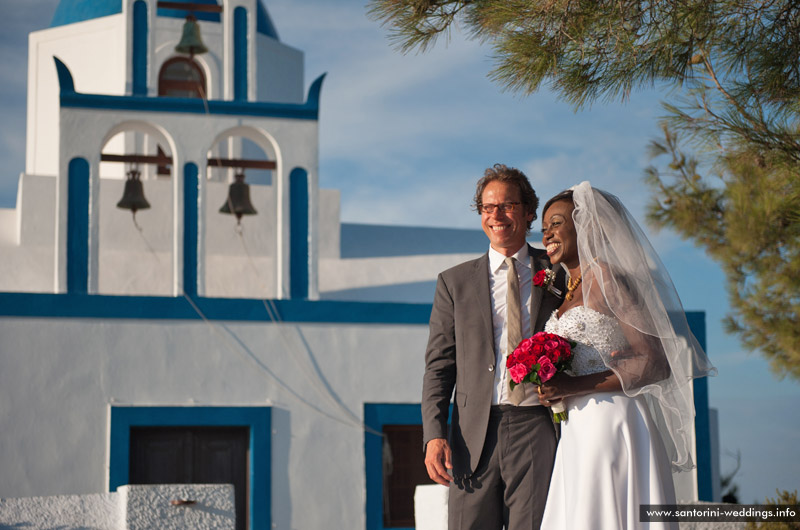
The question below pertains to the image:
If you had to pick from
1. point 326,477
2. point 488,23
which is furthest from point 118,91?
point 488,23

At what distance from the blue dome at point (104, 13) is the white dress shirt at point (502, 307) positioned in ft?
27.9

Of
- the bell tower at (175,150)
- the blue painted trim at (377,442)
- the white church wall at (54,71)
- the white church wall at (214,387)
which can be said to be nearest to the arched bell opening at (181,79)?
the bell tower at (175,150)

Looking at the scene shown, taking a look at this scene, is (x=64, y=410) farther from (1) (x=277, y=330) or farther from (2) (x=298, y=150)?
(2) (x=298, y=150)

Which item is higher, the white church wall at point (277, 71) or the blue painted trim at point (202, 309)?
the white church wall at point (277, 71)

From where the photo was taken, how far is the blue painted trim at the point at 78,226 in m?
8.02

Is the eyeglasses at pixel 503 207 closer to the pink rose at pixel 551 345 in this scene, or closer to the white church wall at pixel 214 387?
the pink rose at pixel 551 345

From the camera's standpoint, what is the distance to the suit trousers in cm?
345

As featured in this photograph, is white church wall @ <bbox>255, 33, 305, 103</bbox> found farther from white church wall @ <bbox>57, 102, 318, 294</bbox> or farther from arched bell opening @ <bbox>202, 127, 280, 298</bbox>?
white church wall @ <bbox>57, 102, 318, 294</bbox>

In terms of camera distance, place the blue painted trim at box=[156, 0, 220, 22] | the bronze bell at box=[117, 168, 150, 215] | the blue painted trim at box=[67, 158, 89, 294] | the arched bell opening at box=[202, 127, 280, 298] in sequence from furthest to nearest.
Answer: the blue painted trim at box=[156, 0, 220, 22]
the arched bell opening at box=[202, 127, 280, 298]
the bronze bell at box=[117, 168, 150, 215]
the blue painted trim at box=[67, 158, 89, 294]

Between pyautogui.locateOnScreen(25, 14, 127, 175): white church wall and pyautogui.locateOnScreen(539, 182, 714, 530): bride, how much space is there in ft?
27.7

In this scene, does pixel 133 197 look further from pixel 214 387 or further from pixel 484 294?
pixel 484 294

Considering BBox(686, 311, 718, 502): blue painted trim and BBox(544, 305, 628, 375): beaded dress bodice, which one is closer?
BBox(544, 305, 628, 375): beaded dress bodice

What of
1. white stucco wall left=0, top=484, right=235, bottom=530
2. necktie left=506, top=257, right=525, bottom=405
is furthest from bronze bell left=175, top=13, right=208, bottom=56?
necktie left=506, top=257, right=525, bottom=405

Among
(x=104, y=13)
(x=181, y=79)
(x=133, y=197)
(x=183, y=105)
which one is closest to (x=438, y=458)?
(x=183, y=105)
